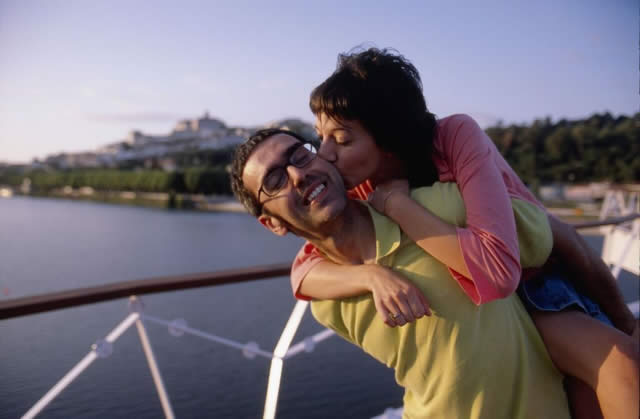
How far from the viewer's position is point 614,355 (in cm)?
82

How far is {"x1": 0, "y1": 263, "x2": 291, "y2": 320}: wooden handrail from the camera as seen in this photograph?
1.17 meters

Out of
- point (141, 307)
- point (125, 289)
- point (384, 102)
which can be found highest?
point (384, 102)

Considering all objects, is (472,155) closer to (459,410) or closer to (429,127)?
(429,127)

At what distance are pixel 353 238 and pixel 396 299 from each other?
198 mm

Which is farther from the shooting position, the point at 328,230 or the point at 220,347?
the point at 220,347

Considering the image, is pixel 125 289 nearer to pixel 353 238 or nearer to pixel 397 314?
pixel 353 238

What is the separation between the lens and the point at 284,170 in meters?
0.98

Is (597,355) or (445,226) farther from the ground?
(445,226)

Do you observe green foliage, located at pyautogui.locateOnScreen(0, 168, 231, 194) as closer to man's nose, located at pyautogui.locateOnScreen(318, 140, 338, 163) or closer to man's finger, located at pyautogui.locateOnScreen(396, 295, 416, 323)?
man's nose, located at pyautogui.locateOnScreen(318, 140, 338, 163)

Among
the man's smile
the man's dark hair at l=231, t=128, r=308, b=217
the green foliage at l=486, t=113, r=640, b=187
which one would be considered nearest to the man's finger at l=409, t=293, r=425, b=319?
the man's smile

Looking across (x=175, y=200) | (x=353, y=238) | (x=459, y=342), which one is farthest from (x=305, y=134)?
(x=175, y=200)

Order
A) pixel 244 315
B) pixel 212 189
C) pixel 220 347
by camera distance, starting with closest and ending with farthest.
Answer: pixel 220 347
pixel 244 315
pixel 212 189

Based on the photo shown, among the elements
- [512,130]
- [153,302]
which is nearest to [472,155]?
[153,302]

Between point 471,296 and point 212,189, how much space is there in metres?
29.2
